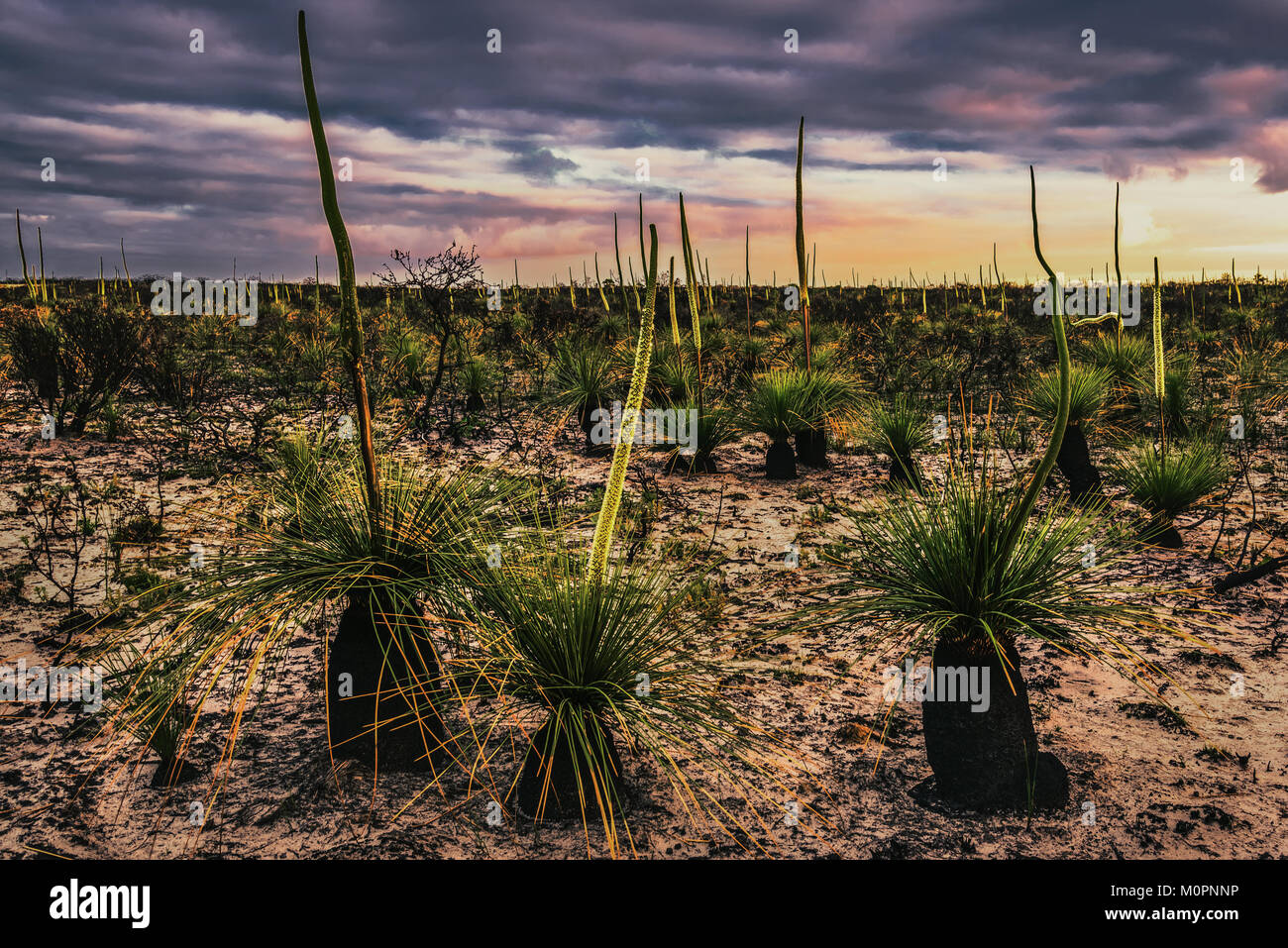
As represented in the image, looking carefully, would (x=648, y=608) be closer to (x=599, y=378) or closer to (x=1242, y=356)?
(x=599, y=378)

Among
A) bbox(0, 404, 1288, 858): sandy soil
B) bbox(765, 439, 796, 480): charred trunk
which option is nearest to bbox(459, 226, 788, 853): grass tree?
bbox(0, 404, 1288, 858): sandy soil

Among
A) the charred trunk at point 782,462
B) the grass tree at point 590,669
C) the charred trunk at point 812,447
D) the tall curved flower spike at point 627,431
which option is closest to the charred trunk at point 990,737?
the grass tree at point 590,669

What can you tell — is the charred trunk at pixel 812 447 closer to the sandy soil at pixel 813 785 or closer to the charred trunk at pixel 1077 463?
the charred trunk at pixel 1077 463

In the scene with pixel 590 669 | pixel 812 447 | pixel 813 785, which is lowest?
pixel 813 785

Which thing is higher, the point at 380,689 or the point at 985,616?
the point at 985,616

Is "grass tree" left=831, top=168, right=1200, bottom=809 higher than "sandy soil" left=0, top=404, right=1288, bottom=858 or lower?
higher

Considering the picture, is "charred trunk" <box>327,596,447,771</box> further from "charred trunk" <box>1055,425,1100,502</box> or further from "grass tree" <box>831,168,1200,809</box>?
"charred trunk" <box>1055,425,1100,502</box>

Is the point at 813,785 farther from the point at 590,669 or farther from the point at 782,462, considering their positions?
the point at 782,462

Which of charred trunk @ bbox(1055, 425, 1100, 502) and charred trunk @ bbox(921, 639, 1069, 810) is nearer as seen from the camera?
charred trunk @ bbox(921, 639, 1069, 810)

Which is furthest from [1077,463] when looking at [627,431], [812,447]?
[627,431]

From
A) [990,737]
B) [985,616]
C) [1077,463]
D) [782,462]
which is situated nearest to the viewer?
[985,616]

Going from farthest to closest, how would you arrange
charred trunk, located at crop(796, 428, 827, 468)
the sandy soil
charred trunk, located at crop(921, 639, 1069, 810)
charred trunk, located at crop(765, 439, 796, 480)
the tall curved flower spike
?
charred trunk, located at crop(796, 428, 827, 468) < charred trunk, located at crop(765, 439, 796, 480) < charred trunk, located at crop(921, 639, 1069, 810) < the sandy soil < the tall curved flower spike

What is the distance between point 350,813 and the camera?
2.96 meters

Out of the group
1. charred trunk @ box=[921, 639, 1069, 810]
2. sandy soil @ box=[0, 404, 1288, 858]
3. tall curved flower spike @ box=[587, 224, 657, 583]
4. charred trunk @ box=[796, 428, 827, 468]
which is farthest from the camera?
charred trunk @ box=[796, 428, 827, 468]
